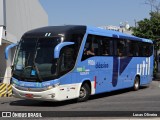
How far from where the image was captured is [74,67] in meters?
16.2

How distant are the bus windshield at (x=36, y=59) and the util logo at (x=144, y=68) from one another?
340 inches

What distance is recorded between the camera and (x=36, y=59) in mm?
15500

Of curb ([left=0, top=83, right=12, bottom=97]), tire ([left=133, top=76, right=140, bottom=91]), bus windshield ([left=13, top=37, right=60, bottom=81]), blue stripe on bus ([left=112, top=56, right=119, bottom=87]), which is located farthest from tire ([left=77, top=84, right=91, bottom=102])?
tire ([left=133, top=76, right=140, bottom=91])

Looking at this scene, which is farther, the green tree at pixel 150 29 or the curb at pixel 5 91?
the green tree at pixel 150 29

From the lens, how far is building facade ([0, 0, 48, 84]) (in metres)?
27.5

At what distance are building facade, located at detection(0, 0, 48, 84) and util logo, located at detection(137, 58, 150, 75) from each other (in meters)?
8.32

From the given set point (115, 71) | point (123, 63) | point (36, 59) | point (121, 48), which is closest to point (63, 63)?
point (36, 59)

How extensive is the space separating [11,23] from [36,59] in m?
16.1

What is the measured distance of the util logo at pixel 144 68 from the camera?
23244 millimetres

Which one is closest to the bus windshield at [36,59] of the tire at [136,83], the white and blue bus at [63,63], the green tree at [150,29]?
the white and blue bus at [63,63]

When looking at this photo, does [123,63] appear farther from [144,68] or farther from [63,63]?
[63,63]

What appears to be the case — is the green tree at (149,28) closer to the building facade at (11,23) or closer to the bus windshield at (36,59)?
the building facade at (11,23)

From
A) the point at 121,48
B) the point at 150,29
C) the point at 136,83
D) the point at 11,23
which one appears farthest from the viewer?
the point at 150,29

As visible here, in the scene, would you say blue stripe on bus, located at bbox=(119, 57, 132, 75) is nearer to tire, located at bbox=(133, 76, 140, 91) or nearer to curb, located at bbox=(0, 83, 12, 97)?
tire, located at bbox=(133, 76, 140, 91)
